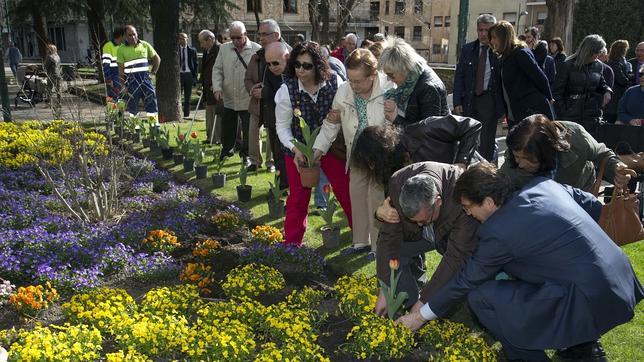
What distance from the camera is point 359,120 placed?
183 inches

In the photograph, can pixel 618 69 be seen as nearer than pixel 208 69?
Yes

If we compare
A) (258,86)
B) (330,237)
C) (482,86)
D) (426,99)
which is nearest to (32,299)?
(330,237)

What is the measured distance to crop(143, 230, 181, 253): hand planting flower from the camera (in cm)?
495

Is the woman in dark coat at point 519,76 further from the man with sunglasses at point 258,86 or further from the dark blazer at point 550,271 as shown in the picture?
the dark blazer at point 550,271

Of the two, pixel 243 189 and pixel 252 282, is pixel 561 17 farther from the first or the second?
pixel 252 282

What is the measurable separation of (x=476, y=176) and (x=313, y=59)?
2266 millimetres

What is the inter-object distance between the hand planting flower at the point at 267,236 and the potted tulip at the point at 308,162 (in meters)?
0.65

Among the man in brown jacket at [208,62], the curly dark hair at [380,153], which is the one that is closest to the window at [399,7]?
the man in brown jacket at [208,62]

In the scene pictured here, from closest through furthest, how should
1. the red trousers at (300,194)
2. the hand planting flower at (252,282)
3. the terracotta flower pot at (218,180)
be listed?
the hand planting flower at (252,282), the red trousers at (300,194), the terracotta flower pot at (218,180)

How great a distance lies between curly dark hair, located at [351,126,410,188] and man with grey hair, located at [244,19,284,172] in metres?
3.01

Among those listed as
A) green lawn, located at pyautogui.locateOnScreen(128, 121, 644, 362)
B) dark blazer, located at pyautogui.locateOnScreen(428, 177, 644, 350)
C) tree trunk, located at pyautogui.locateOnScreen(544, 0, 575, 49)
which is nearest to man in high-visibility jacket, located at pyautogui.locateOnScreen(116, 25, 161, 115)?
green lawn, located at pyautogui.locateOnScreen(128, 121, 644, 362)

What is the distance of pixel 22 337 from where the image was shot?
131 inches

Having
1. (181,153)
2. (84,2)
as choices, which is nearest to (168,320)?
(181,153)

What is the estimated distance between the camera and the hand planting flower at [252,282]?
4059 mm
